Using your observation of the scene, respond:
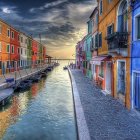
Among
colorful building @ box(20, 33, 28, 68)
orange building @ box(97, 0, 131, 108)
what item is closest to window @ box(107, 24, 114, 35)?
orange building @ box(97, 0, 131, 108)

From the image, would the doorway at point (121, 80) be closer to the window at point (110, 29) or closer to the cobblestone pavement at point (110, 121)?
the cobblestone pavement at point (110, 121)

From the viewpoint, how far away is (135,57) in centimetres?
1287

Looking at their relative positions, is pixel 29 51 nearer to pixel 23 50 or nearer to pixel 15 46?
pixel 23 50

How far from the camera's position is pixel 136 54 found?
1273cm

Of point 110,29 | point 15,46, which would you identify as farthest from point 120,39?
point 15,46

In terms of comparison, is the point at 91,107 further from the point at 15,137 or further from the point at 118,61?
the point at 15,137

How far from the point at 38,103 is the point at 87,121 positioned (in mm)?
9821

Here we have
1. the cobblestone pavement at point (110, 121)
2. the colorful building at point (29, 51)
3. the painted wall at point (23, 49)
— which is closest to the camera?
the cobblestone pavement at point (110, 121)

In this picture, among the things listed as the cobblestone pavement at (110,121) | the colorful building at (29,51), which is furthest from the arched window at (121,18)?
the colorful building at (29,51)

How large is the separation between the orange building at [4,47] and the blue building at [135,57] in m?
30.0

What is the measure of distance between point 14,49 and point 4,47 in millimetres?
7538

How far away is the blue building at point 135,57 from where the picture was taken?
496 inches

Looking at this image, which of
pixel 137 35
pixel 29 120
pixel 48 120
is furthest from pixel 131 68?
pixel 29 120

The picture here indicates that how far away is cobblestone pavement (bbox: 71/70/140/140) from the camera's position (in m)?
9.81
